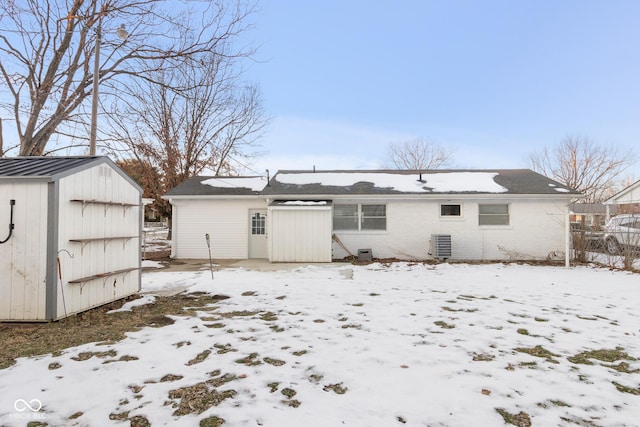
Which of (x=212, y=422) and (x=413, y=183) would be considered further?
(x=413, y=183)

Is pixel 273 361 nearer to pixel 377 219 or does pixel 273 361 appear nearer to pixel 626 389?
pixel 626 389

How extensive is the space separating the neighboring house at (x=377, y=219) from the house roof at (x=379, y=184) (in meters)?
0.04

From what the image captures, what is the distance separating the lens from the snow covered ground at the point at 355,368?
8.21ft

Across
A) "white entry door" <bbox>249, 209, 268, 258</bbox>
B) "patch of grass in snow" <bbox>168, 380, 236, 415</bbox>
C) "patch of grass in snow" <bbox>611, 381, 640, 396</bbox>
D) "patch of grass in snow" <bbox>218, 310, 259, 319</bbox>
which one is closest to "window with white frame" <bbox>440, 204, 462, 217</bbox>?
"white entry door" <bbox>249, 209, 268, 258</bbox>

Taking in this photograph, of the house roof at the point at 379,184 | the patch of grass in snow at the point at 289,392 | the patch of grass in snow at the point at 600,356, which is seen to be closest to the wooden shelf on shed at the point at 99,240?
the patch of grass in snow at the point at 289,392

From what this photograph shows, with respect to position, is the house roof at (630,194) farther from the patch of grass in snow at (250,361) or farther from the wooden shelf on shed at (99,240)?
the wooden shelf on shed at (99,240)

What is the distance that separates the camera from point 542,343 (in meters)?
4.05

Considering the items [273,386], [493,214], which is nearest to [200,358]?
[273,386]

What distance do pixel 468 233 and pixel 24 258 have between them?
12873 millimetres

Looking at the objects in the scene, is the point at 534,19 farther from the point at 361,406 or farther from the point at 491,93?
the point at 361,406

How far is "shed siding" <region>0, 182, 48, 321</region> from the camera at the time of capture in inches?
185

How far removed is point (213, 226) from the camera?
1347 centimetres

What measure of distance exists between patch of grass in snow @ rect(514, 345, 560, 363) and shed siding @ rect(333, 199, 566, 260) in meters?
8.76

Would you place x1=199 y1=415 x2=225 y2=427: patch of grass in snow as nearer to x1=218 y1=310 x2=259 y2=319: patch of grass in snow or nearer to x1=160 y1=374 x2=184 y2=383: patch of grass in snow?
x1=160 y1=374 x2=184 y2=383: patch of grass in snow
